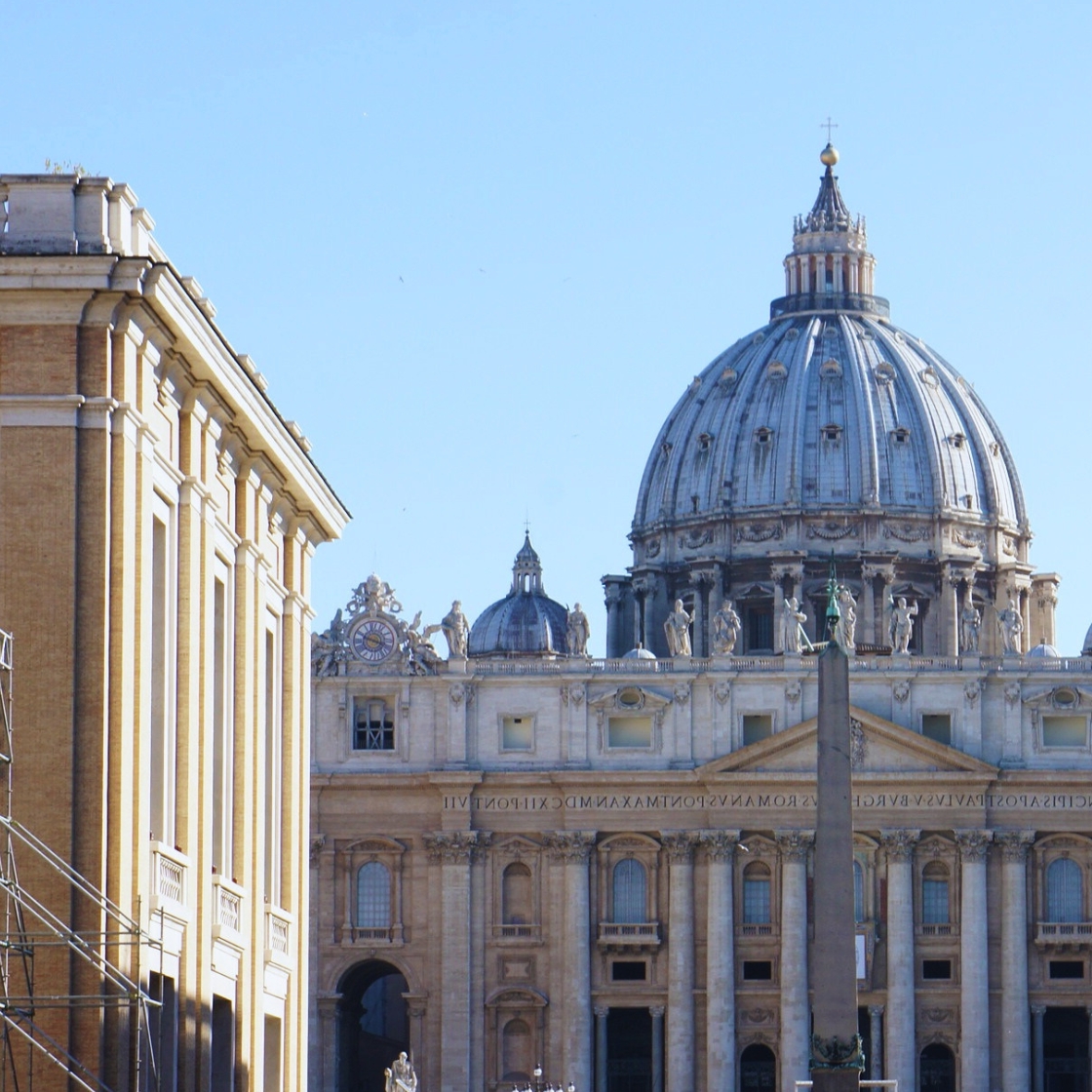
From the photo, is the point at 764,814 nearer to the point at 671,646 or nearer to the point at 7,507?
the point at 671,646

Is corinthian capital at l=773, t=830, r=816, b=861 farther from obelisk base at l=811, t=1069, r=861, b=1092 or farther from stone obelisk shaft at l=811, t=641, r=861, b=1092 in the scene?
obelisk base at l=811, t=1069, r=861, b=1092

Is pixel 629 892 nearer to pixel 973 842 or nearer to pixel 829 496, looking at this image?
pixel 973 842

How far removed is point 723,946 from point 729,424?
137 feet

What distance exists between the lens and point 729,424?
156m

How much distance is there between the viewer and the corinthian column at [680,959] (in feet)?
385

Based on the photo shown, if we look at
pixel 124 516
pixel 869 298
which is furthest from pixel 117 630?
pixel 869 298

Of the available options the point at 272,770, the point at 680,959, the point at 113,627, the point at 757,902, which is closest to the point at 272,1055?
the point at 272,770

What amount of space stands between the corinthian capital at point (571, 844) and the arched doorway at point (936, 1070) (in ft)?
40.1

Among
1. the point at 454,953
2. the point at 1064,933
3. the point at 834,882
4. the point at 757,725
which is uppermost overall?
the point at 757,725

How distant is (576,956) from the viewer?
386 feet

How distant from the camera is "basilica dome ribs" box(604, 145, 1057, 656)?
145250 mm

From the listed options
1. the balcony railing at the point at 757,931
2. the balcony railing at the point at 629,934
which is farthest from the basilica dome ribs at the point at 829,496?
the balcony railing at the point at 629,934

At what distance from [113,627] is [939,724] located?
80921mm

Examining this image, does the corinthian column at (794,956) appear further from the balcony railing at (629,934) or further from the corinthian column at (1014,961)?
the corinthian column at (1014,961)
